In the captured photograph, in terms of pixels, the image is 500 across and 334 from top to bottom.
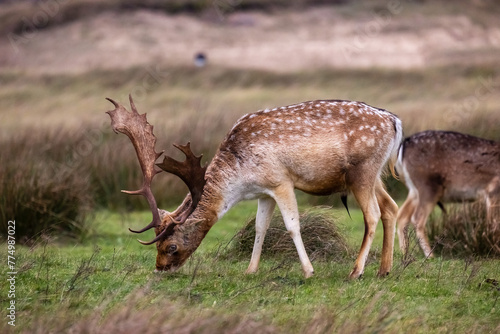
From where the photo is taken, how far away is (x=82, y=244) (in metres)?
12.1

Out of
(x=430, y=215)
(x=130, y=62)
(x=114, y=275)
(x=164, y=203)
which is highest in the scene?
(x=114, y=275)

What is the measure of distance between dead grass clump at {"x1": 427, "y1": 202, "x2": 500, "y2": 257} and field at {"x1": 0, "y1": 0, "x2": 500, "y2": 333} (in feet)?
0.66

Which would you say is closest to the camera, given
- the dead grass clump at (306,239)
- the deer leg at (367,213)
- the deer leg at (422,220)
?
the deer leg at (367,213)

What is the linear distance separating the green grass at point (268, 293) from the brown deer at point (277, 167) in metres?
0.37

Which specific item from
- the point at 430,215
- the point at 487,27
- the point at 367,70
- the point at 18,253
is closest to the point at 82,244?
the point at 18,253

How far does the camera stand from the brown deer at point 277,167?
28.2ft

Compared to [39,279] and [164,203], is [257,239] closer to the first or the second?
[39,279]

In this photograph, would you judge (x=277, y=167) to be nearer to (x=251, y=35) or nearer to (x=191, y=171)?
(x=191, y=171)

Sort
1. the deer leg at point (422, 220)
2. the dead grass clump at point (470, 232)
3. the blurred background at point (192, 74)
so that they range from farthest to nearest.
Result: the blurred background at point (192, 74) < the deer leg at point (422, 220) < the dead grass clump at point (470, 232)

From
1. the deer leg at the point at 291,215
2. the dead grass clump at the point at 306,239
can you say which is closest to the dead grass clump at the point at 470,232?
the dead grass clump at the point at 306,239

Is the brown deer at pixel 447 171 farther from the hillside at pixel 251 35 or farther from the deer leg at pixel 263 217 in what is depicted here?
the hillside at pixel 251 35

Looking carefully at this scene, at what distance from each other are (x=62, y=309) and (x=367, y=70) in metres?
33.4

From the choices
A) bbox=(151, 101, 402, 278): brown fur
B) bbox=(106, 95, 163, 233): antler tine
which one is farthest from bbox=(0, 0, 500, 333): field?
bbox=(106, 95, 163, 233): antler tine

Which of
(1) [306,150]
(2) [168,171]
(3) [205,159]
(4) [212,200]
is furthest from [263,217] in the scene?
(3) [205,159]
